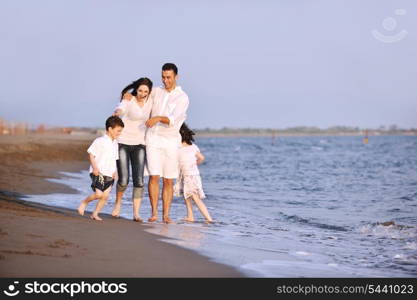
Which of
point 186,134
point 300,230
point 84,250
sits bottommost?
point 300,230

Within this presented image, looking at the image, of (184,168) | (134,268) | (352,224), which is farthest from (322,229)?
(134,268)

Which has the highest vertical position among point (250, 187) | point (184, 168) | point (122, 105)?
point (122, 105)

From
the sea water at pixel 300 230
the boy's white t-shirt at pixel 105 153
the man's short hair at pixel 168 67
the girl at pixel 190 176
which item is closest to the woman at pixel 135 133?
the man's short hair at pixel 168 67

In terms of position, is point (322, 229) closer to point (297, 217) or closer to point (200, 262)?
point (297, 217)

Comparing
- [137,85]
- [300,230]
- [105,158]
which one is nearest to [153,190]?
[105,158]

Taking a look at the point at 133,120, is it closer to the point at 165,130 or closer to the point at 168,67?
the point at 165,130

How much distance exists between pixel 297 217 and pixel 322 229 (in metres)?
1.44

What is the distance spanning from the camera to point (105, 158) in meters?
8.44

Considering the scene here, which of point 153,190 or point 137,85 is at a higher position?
point 137,85

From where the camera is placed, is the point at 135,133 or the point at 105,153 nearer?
the point at 105,153

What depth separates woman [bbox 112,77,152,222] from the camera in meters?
8.73

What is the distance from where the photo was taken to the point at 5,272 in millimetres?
4992

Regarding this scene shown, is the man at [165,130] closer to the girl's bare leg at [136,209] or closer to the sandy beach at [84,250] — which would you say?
the girl's bare leg at [136,209]

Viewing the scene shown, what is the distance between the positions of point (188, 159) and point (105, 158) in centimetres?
175
